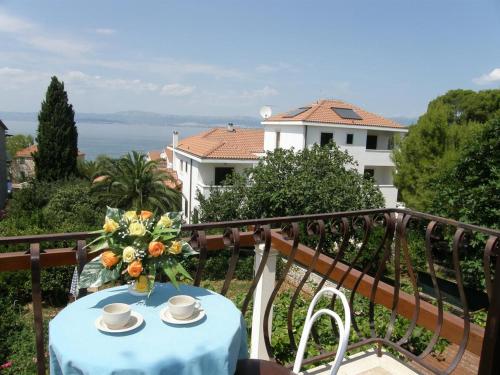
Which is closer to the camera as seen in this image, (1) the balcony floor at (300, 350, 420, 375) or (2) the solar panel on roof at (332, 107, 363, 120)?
(1) the balcony floor at (300, 350, 420, 375)

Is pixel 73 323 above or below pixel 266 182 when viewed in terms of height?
above

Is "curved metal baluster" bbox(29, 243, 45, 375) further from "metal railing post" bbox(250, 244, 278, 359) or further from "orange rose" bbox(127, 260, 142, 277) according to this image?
"metal railing post" bbox(250, 244, 278, 359)

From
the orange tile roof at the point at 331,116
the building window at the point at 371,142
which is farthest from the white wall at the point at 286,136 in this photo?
the building window at the point at 371,142

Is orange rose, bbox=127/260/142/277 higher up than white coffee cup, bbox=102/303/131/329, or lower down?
higher up

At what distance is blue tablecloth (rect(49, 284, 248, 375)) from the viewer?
132 cm

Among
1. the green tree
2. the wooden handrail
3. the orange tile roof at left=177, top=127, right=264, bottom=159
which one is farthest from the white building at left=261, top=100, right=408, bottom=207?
the green tree

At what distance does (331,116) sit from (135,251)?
26.6 meters

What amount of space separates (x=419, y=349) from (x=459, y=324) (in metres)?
1.84

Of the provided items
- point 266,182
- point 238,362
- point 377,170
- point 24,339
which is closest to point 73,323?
point 238,362

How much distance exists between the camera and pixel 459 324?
2.06m

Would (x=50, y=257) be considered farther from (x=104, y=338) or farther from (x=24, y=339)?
(x=24, y=339)

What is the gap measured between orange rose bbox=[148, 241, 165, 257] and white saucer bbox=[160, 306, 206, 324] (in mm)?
236

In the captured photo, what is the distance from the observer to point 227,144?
2792cm

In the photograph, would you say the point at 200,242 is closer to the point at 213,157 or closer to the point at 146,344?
the point at 146,344
